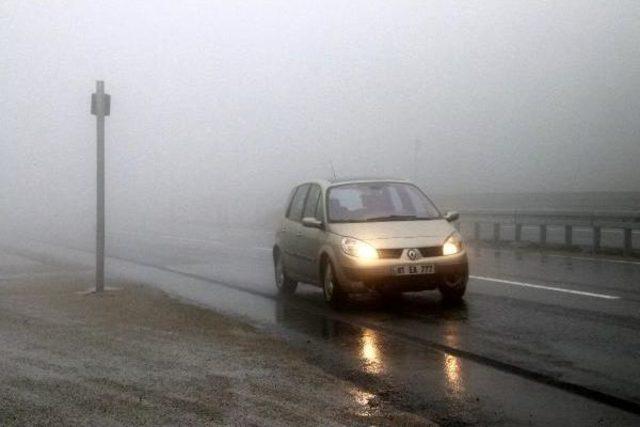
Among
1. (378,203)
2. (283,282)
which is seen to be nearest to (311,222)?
(378,203)

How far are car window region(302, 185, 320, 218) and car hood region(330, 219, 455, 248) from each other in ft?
3.61

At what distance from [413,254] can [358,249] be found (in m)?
0.65

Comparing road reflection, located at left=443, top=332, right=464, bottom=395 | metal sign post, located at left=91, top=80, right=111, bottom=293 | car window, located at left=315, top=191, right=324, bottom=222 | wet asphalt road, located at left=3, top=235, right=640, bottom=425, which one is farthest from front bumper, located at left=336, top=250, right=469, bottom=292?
metal sign post, located at left=91, top=80, right=111, bottom=293

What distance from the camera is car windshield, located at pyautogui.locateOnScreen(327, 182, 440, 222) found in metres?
11.9

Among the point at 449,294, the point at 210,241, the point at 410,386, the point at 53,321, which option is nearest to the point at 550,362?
the point at 410,386

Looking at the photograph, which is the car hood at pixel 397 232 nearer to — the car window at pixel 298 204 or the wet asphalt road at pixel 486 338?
the wet asphalt road at pixel 486 338

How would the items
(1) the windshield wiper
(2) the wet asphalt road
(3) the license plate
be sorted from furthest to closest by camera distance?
(1) the windshield wiper < (3) the license plate < (2) the wet asphalt road

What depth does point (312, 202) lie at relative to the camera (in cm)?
1289

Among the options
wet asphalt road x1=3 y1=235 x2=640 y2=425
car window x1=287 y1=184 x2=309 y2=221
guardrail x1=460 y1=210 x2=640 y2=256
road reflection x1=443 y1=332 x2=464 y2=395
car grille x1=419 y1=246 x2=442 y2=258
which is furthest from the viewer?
guardrail x1=460 y1=210 x2=640 y2=256

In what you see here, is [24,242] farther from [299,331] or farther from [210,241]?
[299,331]

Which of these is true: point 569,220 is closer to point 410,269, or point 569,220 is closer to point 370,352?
point 410,269

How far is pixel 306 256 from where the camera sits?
40.6 feet

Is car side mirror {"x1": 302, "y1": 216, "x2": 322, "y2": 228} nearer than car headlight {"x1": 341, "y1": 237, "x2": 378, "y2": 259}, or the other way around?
car headlight {"x1": 341, "y1": 237, "x2": 378, "y2": 259}

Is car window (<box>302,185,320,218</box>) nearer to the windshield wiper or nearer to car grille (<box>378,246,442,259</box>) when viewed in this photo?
the windshield wiper
